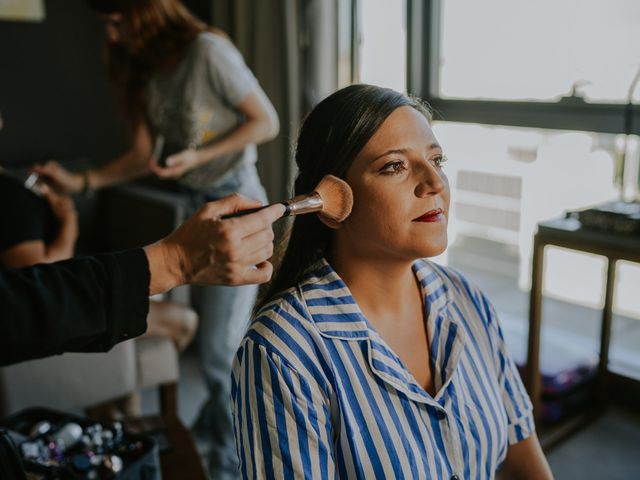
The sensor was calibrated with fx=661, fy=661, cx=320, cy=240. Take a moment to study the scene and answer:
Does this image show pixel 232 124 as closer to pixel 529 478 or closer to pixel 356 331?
pixel 356 331

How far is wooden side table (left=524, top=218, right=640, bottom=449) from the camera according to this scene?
186 cm

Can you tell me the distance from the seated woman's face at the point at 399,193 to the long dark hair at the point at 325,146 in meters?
0.02

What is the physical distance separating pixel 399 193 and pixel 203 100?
112cm

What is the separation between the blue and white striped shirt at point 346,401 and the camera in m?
0.95

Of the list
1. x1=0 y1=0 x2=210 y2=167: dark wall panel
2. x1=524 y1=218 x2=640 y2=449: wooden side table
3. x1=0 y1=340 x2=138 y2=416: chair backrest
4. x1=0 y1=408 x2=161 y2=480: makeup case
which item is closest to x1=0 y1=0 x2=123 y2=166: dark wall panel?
x1=0 y1=0 x2=210 y2=167: dark wall panel

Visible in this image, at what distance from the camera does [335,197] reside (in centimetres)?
104

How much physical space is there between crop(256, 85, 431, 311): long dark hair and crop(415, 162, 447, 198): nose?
11cm

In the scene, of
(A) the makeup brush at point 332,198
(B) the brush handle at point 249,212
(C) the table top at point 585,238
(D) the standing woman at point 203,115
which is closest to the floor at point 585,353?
(D) the standing woman at point 203,115

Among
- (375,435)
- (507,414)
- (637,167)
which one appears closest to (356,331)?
(375,435)

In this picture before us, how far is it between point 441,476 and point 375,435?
124mm

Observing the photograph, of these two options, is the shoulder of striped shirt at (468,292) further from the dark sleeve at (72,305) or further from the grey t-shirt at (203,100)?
the grey t-shirt at (203,100)

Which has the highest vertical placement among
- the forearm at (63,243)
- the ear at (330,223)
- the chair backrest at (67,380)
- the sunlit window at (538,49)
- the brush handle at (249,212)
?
the sunlit window at (538,49)

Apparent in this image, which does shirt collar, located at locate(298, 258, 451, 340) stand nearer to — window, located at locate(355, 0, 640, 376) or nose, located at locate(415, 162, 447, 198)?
nose, located at locate(415, 162, 447, 198)

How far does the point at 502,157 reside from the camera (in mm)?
2836
